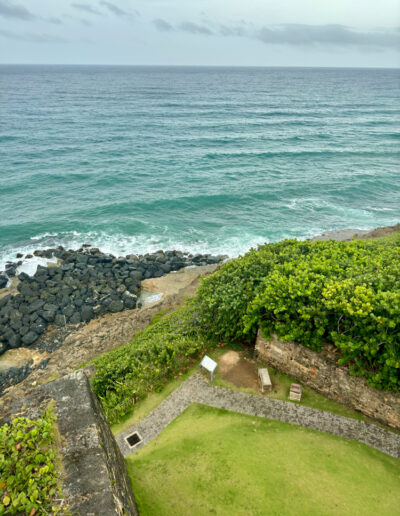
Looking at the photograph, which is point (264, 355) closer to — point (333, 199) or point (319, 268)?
point (319, 268)

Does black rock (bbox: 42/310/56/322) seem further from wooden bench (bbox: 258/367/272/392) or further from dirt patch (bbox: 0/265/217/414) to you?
wooden bench (bbox: 258/367/272/392)

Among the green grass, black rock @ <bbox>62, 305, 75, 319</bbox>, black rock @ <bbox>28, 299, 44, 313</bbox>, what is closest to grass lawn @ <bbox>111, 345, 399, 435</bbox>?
the green grass

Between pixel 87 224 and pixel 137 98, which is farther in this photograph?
pixel 137 98

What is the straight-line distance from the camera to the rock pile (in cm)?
2315

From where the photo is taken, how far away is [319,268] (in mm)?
13297

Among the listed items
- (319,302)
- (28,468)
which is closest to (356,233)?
(319,302)

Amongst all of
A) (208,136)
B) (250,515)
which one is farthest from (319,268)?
(208,136)

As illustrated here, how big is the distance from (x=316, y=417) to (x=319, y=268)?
5541mm

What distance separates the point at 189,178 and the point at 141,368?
38.2 m

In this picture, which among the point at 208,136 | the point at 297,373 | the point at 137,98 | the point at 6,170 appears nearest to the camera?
the point at 297,373

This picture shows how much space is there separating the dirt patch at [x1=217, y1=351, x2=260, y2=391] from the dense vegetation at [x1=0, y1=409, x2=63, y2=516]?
8153 mm

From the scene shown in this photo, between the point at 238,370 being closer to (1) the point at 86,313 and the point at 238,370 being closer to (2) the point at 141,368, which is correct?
(2) the point at 141,368

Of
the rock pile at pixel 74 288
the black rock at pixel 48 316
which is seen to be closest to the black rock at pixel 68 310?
the rock pile at pixel 74 288

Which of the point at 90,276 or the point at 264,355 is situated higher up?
the point at 264,355
